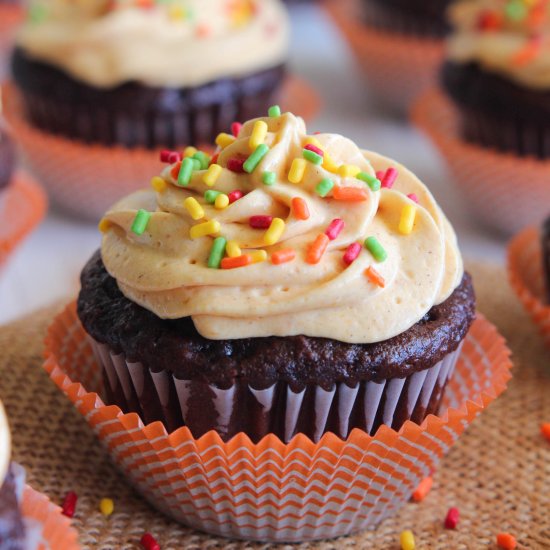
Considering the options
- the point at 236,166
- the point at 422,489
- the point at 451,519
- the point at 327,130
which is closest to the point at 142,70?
the point at 327,130

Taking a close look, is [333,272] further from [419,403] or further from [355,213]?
[419,403]

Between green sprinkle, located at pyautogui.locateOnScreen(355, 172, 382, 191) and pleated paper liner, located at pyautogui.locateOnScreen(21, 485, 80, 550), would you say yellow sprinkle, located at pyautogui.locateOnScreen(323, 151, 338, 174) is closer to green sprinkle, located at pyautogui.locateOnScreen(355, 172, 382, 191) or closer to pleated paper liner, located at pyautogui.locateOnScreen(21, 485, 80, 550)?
green sprinkle, located at pyautogui.locateOnScreen(355, 172, 382, 191)

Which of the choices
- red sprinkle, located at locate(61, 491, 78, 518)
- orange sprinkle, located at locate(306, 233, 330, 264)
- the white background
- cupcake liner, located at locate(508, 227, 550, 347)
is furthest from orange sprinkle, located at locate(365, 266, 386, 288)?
the white background

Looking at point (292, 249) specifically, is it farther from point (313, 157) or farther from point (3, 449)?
point (3, 449)

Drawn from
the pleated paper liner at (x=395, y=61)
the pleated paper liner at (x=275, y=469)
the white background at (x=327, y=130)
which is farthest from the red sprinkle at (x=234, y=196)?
the pleated paper liner at (x=395, y=61)

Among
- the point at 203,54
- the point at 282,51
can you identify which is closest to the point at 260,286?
the point at 203,54

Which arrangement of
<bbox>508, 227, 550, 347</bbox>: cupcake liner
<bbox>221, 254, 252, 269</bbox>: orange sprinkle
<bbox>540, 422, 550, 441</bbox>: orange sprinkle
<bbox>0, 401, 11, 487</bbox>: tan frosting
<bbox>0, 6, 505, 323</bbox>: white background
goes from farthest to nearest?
1. <bbox>0, 6, 505, 323</bbox>: white background
2. <bbox>508, 227, 550, 347</bbox>: cupcake liner
3. <bbox>540, 422, 550, 441</bbox>: orange sprinkle
4. <bbox>221, 254, 252, 269</bbox>: orange sprinkle
5. <bbox>0, 401, 11, 487</bbox>: tan frosting
